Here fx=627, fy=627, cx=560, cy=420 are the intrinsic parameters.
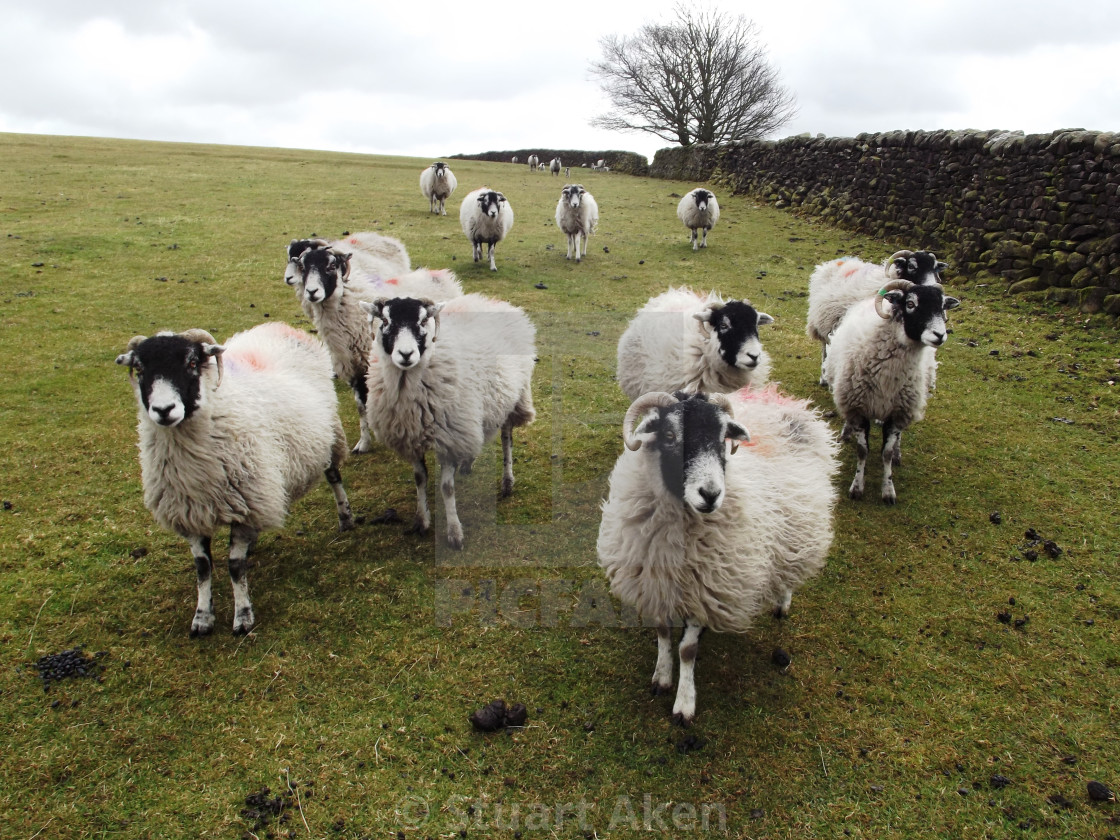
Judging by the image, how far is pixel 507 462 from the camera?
619 cm

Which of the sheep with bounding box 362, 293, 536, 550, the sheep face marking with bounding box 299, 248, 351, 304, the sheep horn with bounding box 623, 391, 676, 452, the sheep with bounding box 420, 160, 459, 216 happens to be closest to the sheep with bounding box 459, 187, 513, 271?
the sheep with bounding box 420, 160, 459, 216

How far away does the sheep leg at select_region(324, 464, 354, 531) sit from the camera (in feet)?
17.9

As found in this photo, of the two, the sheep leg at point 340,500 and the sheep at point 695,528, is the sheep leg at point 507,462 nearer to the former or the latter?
the sheep leg at point 340,500

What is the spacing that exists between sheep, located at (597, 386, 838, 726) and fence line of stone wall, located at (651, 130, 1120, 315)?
915 cm

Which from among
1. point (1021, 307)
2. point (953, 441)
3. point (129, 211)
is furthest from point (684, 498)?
point (129, 211)

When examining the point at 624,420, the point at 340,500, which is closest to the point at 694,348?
the point at 624,420

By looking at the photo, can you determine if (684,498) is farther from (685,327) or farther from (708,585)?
(685,327)

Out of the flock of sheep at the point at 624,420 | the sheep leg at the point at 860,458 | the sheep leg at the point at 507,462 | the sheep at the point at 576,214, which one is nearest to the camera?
the flock of sheep at the point at 624,420

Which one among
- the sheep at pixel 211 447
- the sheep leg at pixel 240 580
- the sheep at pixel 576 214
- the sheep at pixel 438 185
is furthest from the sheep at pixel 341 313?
the sheep at pixel 438 185

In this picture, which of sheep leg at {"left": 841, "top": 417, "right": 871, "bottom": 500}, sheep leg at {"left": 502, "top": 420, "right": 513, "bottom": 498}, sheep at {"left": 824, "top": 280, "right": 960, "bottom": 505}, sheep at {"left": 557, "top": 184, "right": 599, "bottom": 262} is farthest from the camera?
sheep at {"left": 557, "top": 184, "right": 599, "bottom": 262}

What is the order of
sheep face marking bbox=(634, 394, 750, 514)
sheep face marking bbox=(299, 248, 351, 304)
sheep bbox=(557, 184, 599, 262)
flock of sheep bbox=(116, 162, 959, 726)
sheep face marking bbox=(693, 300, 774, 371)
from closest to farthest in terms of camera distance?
1. sheep face marking bbox=(634, 394, 750, 514)
2. flock of sheep bbox=(116, 162, 959, 726)
3. sheep face marking bbox=(693, 300, 774, 371)
4. sheep face marking bbox=(299, 248, 351, 304)
5. sheep bbox=(557, 184, 599, 262)

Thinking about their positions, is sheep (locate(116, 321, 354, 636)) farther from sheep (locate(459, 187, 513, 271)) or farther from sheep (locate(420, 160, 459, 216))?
sheep (locate(420, 160, 459, 216))

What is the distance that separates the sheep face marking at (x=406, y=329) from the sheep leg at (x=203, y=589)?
6.05 ft

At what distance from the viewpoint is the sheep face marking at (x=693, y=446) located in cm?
332
